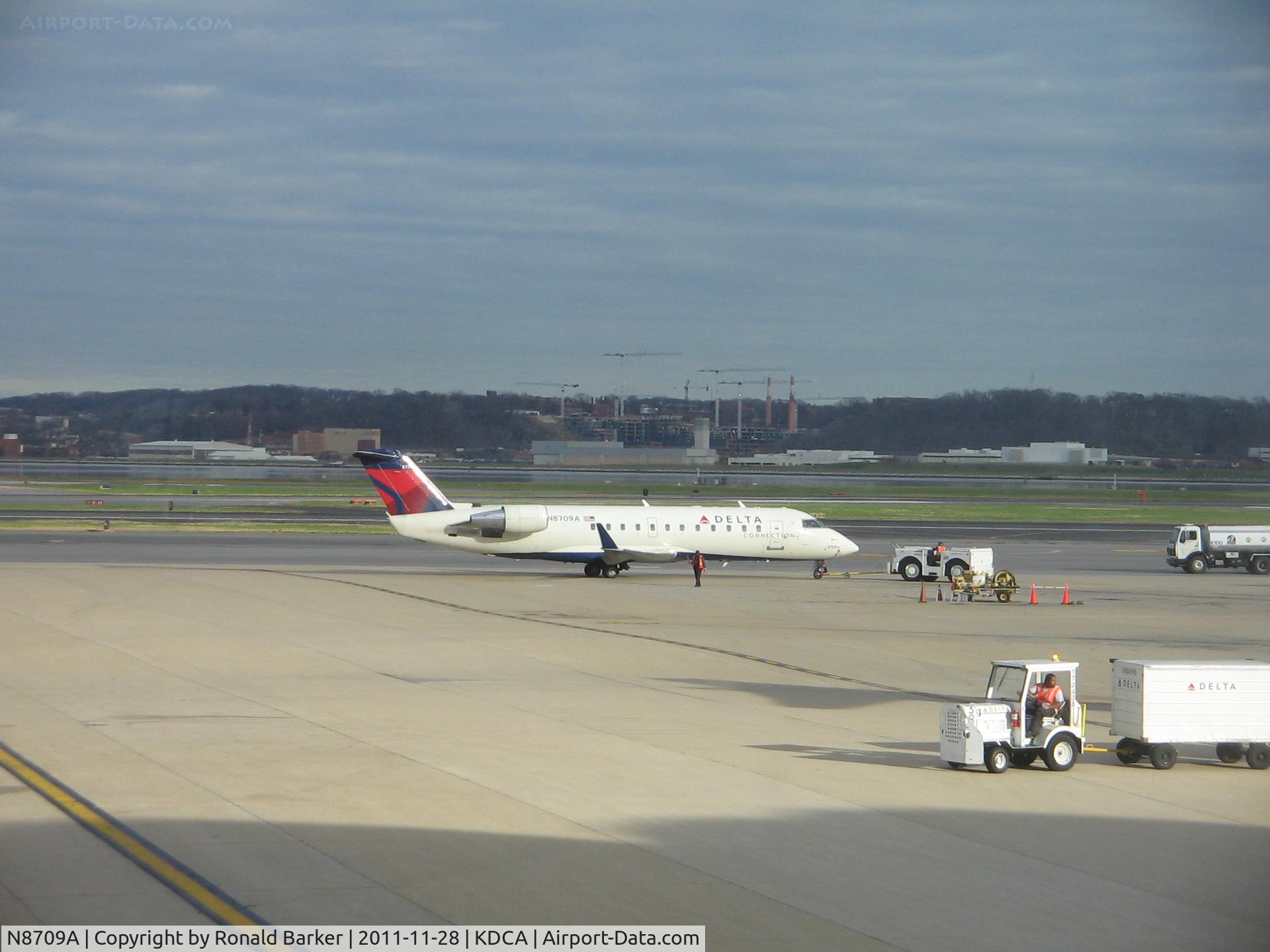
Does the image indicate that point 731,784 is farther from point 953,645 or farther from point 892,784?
point 953,645

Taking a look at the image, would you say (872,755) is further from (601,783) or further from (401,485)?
(401,485)

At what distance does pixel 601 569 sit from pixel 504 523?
5.74m

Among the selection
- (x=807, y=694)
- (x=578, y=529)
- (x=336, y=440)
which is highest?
(x=336, y=440)

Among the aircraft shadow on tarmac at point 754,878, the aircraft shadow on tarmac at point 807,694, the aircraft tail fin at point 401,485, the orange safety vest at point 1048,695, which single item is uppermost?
the aircraft tail fin at point 401,485

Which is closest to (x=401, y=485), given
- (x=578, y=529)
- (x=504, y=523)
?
(x=504, y=523)

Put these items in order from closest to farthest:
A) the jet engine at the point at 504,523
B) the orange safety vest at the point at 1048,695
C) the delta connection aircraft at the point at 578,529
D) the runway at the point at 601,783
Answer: the runway at the point at 601,783 < the orange safety vest at the point at 1048,695 < the jet engine at the point at 504,523 < the delta connection aircraft at the point at 578,529

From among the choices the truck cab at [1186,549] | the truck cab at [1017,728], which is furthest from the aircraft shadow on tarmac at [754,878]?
the truck cab at [1186,549]

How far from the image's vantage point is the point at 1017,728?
22.8 m

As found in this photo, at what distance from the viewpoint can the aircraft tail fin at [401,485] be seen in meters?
57.2

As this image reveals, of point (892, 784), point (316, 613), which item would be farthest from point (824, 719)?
point (316, 613)

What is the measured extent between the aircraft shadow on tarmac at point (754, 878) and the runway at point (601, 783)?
0.19 ft

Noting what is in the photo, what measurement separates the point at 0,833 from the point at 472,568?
45314mm

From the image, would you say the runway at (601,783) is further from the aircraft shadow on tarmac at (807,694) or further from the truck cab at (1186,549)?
the truck cab at (1186,549)

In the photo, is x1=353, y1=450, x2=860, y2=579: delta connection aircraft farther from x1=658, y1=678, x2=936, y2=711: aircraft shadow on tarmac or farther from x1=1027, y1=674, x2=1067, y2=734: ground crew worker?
x1=1027, y1=674, x2=1067, y2=734: ground crew worker
